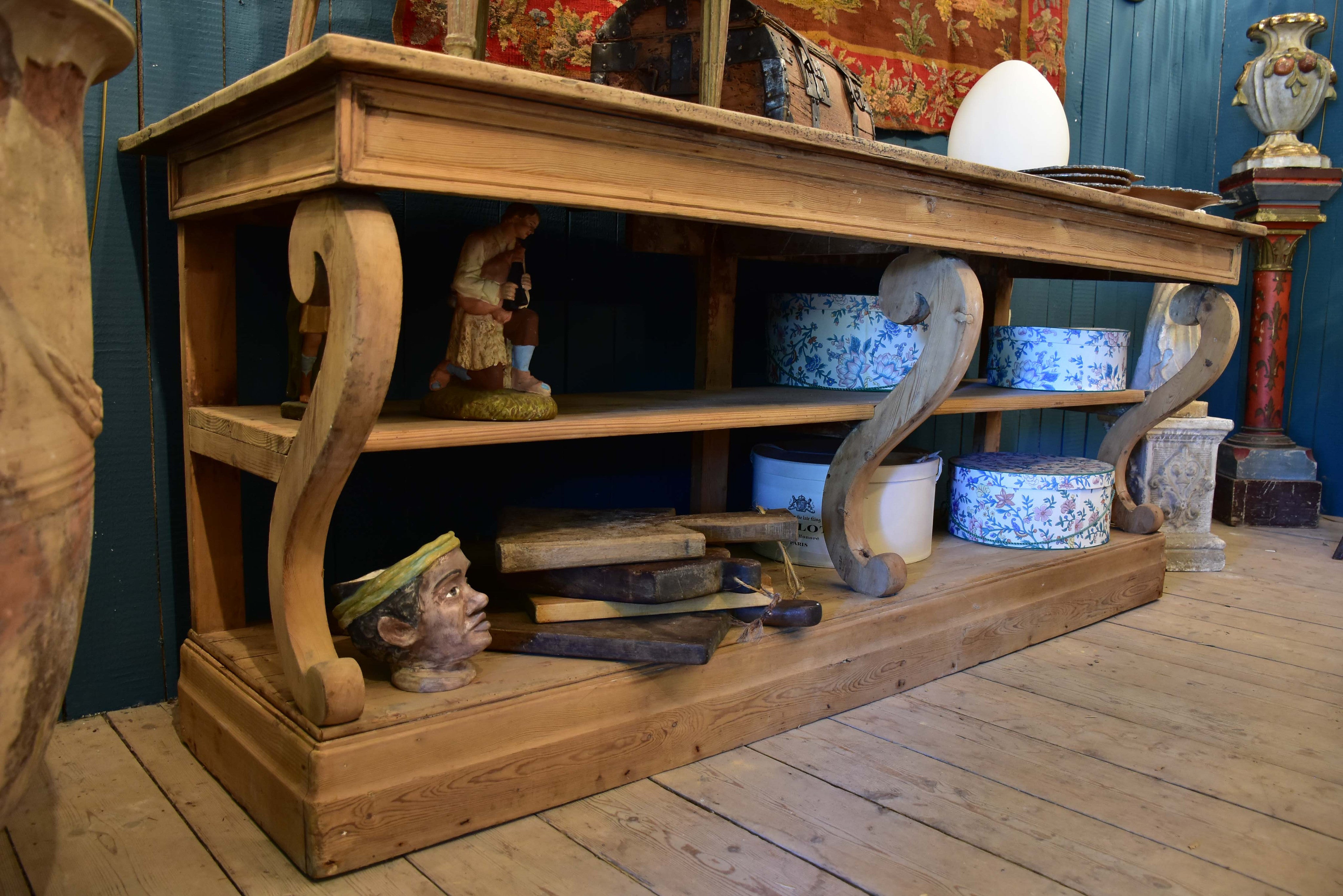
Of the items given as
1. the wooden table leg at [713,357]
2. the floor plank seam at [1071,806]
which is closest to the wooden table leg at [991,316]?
the wooden table leg at [713,357]

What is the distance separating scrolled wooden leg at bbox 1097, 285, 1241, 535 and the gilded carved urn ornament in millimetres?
1103

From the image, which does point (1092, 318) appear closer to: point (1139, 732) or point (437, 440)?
point (1139, 732)

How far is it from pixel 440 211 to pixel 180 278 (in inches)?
16.8

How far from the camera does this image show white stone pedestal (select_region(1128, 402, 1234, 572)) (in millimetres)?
2457

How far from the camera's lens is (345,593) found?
120 centimetres

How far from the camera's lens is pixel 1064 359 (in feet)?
6.87

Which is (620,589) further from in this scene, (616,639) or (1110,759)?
(1110,759)

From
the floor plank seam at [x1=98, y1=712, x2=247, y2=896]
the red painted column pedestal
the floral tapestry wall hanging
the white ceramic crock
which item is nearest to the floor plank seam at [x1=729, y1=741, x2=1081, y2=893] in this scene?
the white ceramic crock

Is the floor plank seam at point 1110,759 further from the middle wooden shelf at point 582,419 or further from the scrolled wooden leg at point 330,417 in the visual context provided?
the scrolled wooden leg at point 330,417

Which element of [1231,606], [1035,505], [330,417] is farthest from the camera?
[1231,606]

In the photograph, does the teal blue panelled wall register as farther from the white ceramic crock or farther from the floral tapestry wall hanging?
the white ceramic crock

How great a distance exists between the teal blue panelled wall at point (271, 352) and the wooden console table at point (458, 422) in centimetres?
9

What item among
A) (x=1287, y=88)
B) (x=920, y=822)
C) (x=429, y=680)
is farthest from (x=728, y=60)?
(x=1287, y=88)

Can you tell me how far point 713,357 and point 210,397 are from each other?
0.91 meters
